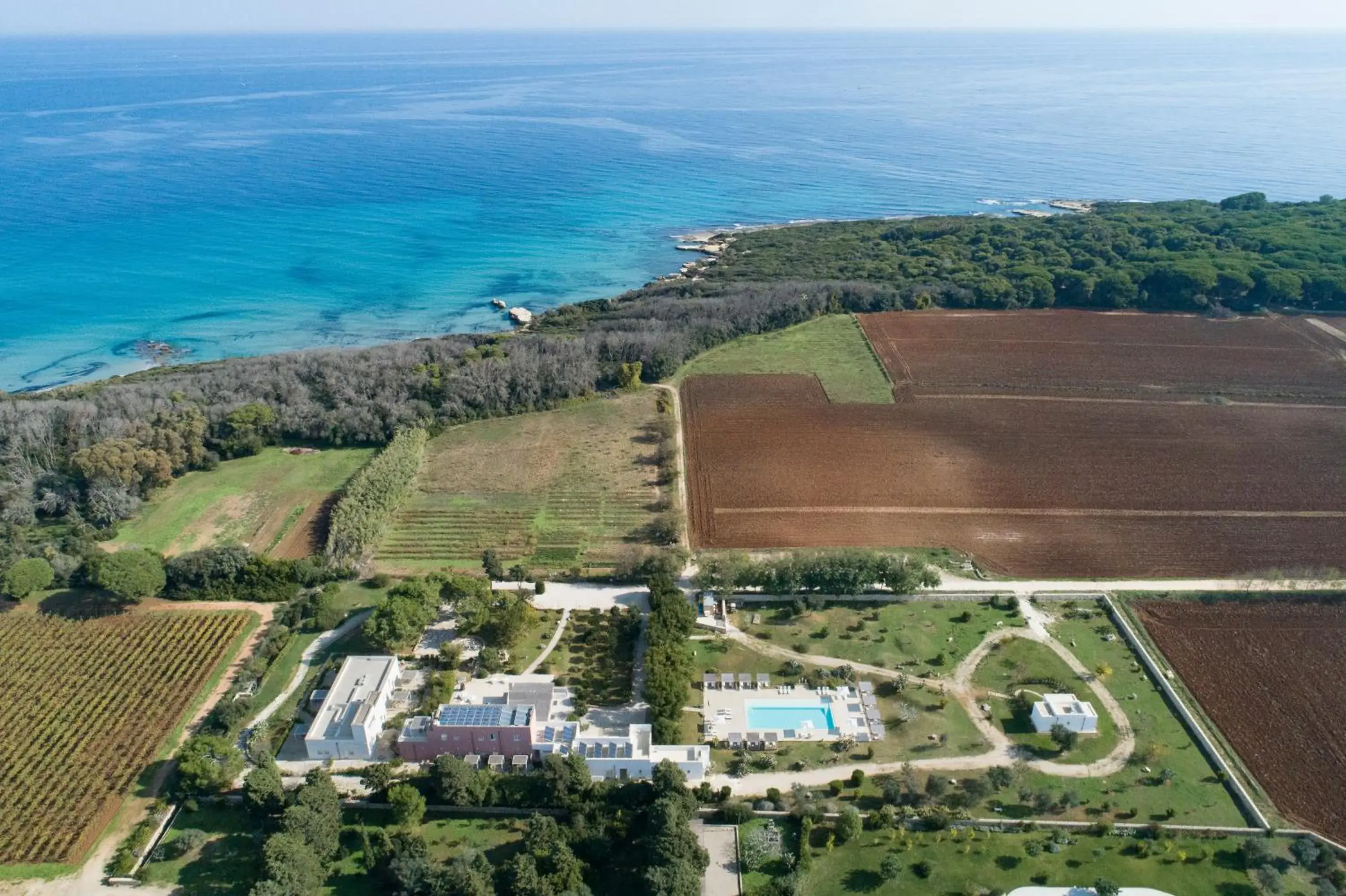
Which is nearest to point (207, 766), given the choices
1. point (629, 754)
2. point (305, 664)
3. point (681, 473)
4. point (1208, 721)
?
point (305, 664)

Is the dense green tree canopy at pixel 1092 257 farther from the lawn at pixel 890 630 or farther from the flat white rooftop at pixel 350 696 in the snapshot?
the flat white rooftop at pixel 350 696

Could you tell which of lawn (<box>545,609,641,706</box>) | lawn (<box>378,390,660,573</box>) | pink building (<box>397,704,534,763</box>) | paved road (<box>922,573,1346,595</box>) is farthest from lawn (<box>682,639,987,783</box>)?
lawn (<box>378,390,660,573</box>)

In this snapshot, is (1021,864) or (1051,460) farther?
(1051,460)

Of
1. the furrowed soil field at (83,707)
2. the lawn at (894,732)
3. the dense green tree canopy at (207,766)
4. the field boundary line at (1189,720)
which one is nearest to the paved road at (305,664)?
the dense green tree canopy at (207,766)

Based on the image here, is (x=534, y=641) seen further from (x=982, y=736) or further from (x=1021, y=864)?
(x=1021, y=864)

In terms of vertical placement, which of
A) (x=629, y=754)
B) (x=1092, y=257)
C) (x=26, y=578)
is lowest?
(x=629, y=754)

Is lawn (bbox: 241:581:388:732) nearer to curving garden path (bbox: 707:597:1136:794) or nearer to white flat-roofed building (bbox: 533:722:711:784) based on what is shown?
white flat-roofed building (bbox: 533:722:711:784)

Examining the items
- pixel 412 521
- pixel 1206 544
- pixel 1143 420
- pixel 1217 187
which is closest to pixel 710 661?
pixel 412 521

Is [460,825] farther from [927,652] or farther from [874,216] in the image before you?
[874,216]
